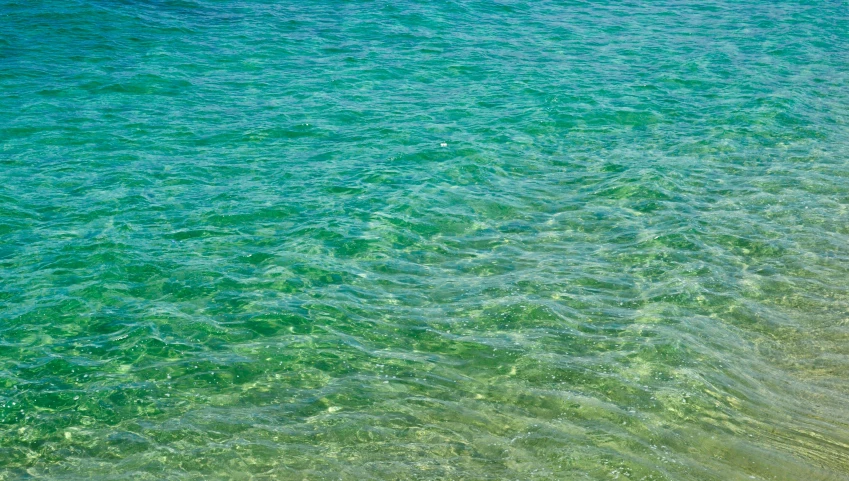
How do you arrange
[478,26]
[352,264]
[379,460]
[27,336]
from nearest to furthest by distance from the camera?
[379,460] → [27,336] → [352,264] → [478,26]

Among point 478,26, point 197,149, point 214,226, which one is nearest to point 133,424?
point 214,226

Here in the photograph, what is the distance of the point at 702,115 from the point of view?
18.5m

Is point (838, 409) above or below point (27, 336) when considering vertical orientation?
above

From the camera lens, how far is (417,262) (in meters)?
11.9

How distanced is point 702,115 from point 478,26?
9.44 metres

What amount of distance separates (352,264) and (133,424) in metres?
4.30

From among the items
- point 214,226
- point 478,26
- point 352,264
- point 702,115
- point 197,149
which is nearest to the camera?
point 352,264

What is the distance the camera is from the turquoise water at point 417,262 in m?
8.10

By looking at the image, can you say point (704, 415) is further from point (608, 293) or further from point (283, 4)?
point (283, 4)

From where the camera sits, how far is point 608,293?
1093 cm

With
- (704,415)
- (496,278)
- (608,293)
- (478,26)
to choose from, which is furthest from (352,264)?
(478,26)

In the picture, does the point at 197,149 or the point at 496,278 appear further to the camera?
the point at 197,149

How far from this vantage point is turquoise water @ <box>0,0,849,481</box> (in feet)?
26.6

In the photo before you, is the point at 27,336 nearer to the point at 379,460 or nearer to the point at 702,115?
the point at 379,460
